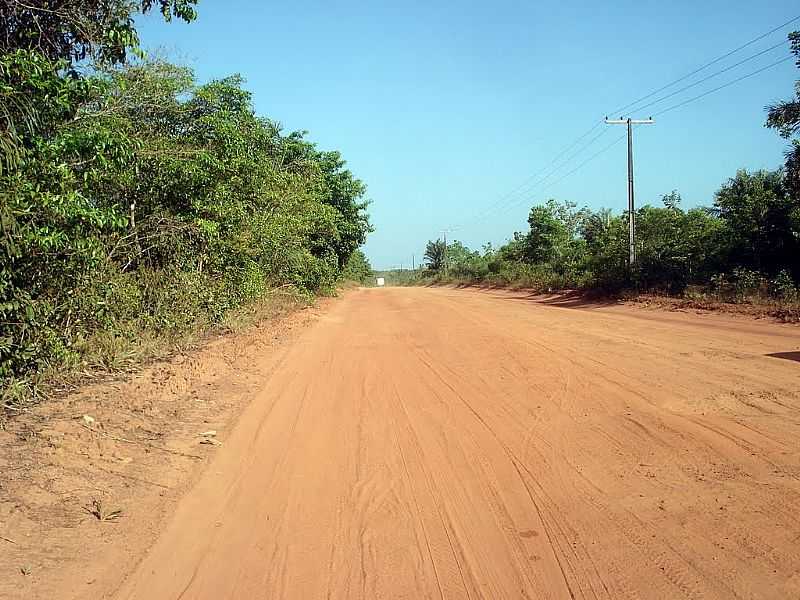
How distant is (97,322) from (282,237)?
9.80m

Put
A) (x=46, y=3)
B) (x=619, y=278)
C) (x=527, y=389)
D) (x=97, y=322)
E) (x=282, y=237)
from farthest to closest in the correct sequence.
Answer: (x=619, y=278) → (x=282, y=237) → (x=97, y=322) → (x=527, y=389) → (x=46, y=3)

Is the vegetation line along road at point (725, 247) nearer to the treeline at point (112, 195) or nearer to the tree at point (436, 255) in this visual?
the treeline at point (112, 195)

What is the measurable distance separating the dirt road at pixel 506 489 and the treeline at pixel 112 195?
9.01 ft

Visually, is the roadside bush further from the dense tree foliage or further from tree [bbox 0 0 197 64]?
the dense tree foliage

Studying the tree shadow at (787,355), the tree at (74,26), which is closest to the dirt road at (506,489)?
the tree shadow at (787,355)

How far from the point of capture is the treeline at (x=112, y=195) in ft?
20.9

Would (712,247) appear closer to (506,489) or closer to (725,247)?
(725,247)

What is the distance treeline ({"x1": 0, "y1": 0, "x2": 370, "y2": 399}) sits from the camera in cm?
636

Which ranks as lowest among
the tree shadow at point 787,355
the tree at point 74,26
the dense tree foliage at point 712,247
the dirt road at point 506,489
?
the dirt road at point 506,489

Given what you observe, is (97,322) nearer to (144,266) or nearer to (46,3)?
(144,266)

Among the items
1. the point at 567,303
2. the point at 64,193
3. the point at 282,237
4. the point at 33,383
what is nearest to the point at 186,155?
the point at 64,193

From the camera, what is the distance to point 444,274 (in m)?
78.1

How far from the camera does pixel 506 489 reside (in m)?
4.86

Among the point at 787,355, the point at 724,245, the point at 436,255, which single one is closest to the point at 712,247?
the point at 724,245
